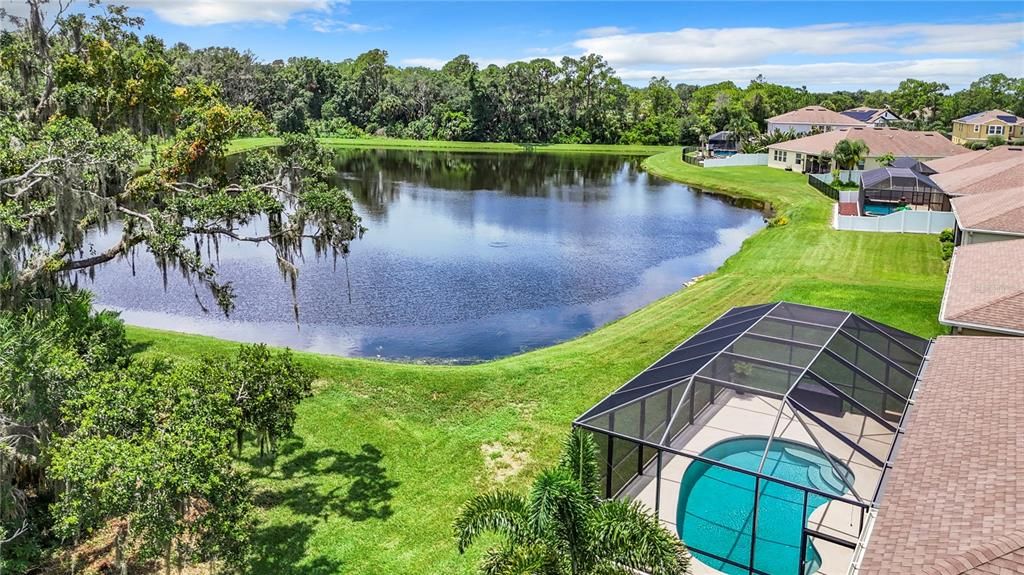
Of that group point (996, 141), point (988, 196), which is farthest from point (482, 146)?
point (988, 196)

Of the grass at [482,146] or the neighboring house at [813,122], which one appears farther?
the grass at [482,146]

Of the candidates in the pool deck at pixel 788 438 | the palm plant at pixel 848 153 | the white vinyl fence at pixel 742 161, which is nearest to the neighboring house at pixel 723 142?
the white vinyl fence at pixel 742 161

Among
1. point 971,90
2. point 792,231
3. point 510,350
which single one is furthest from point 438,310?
point 971,90

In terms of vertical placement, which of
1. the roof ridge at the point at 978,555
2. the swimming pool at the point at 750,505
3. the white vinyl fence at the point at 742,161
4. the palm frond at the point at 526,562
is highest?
the white vinyl fence at the point at 742,161

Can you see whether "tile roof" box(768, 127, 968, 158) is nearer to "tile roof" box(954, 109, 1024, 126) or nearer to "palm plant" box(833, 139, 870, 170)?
"palm plant" box(833, 139, 870, 170)

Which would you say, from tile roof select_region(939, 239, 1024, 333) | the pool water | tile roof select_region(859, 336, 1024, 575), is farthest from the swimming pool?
the pool water

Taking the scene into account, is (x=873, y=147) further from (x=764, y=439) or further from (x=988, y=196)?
(x=764, y=439)

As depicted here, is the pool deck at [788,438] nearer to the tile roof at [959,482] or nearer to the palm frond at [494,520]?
the tile roof at [959,482]
